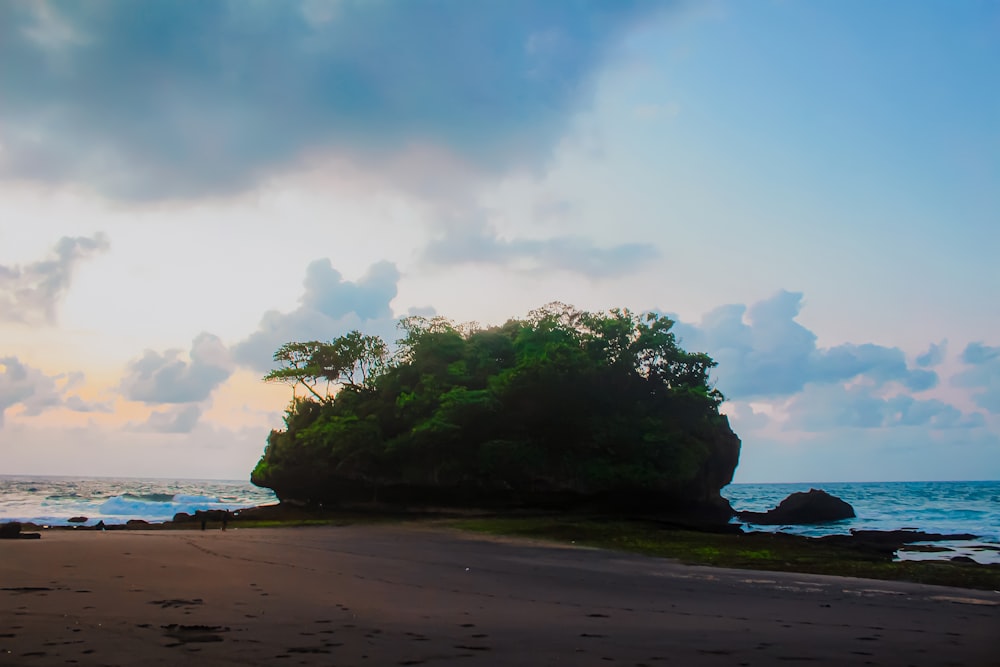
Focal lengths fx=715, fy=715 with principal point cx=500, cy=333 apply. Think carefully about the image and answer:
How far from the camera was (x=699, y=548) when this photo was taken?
899 inches

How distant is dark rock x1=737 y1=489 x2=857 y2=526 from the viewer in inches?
2303

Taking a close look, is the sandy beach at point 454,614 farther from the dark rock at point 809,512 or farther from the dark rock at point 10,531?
the dark rock at point 809,512

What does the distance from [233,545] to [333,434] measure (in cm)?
2442

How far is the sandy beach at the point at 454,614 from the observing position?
6.86 meters

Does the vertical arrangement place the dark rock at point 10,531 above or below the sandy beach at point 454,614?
below

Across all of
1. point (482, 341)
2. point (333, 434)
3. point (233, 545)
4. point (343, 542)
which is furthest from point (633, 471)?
point (233, 545)

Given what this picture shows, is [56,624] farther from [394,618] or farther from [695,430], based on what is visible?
[695,430]

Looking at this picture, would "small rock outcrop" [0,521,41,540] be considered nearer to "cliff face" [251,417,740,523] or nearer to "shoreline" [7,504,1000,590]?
"shoreline" [7,504,1000,590]

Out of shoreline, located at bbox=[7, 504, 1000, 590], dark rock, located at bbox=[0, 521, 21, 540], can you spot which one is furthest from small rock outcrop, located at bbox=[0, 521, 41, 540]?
shoreline, located at bbox=[7, 504, 1000, 590]

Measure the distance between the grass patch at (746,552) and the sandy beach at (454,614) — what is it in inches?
77.8

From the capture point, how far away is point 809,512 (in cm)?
5897

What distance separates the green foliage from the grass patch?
1000cm

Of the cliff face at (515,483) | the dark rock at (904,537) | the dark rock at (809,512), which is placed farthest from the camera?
the dark rock at (809,512)

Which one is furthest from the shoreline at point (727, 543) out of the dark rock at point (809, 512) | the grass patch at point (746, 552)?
the dark rock at point (809, 512)
